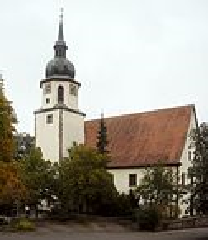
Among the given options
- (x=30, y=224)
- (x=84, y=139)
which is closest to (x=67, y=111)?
(x=84, y=139)

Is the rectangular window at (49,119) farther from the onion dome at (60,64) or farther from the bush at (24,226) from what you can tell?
the bush at (24,226)

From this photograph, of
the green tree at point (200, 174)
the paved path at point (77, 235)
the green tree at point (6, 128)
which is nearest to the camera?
the paved path at point (77, 235)

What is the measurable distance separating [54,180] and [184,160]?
15.2 m

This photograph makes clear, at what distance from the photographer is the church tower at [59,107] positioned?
5628 cm

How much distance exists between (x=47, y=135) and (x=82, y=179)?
47.7 ft

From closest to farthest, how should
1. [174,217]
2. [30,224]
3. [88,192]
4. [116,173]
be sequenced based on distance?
[30,224]
[88,192]
[174,217]
[116,173]

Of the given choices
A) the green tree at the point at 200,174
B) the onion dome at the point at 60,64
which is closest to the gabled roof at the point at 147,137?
the onion dome at the point at 60,64

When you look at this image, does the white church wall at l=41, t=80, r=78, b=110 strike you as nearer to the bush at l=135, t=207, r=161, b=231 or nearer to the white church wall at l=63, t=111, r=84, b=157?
the white church wall at l=63, t=111, r=84, b=157

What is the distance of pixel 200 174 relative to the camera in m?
35.8

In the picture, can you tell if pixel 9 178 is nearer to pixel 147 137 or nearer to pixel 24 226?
pixel 24 226

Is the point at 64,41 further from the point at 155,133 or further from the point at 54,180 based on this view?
the point at 54,180

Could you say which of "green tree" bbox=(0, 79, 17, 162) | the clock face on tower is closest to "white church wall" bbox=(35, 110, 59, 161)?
the clock face on tower

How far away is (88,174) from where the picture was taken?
44.5 metres

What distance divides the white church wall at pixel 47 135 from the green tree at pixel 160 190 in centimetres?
1119
